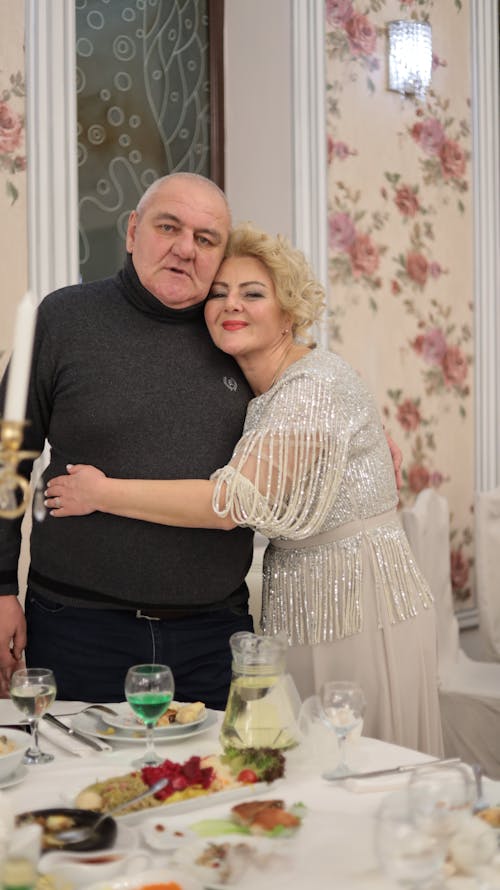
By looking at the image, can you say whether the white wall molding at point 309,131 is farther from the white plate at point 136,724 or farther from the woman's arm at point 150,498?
the white plate at point 136,724

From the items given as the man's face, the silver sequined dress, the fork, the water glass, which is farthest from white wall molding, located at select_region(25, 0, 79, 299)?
the water glass

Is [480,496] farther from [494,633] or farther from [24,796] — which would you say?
[24,796]

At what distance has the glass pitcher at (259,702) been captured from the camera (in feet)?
4.56

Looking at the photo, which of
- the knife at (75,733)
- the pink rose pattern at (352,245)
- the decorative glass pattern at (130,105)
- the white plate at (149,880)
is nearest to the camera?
the white plate at (149,880)

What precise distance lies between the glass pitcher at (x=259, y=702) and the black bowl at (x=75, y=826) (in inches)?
10.9

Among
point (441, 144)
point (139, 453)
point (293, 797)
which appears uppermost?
point (441, 144)

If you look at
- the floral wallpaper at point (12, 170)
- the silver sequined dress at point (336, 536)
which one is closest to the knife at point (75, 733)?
the silver sequined dress at point (336, 536)

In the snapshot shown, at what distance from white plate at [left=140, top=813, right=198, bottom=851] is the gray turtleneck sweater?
0.86 metres

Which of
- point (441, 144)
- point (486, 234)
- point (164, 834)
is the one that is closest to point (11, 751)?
point (164, 834)

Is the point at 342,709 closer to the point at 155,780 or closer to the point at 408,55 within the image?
the point at 155,780

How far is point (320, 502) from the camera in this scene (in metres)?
1.95

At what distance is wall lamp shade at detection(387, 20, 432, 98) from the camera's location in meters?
3.46

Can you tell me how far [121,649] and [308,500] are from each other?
468mm

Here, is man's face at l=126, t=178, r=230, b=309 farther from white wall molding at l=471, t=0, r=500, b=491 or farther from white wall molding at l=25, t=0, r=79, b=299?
white wall molding at l=471, t=0, r=500, b=491
